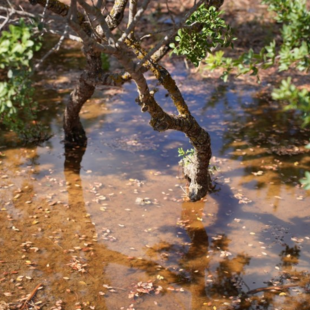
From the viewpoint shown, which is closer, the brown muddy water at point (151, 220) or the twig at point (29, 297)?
the twig at point (29, 297)

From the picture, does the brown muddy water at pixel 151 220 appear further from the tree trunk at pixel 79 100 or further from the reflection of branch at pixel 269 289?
the tree trunk at pixel 79 100

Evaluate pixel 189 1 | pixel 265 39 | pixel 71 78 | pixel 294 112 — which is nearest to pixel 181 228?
pixel 294 112

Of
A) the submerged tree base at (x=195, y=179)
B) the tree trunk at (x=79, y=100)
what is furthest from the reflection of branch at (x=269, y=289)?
the tree trunk at (x=79, y=100)

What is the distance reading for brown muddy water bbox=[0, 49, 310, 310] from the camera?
696 centimetres

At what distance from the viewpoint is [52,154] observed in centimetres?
1067

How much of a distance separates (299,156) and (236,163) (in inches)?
57.4

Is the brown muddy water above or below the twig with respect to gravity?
above

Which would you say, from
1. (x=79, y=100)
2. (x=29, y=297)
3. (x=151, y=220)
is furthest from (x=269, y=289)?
(x=79, y=100)

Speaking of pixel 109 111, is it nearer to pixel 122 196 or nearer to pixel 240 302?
pixel 122 196

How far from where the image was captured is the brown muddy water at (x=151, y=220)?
22.9 feet

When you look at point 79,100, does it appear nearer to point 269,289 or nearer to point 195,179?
point 195,179

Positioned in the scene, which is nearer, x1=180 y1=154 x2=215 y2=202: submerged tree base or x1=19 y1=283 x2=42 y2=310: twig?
x1=19 y1=283 x2=42 y2=310: twig

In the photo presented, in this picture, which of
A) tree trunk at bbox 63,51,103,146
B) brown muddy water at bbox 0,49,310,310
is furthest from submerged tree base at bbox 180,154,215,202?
tree trunk at bbox 63,51,103,146

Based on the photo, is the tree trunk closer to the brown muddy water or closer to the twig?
the brown muddy water
